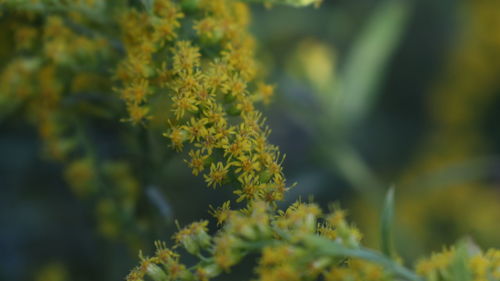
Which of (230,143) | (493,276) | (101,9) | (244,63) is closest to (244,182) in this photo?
(230,143)

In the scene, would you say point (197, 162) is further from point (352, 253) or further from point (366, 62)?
point (366, 62)

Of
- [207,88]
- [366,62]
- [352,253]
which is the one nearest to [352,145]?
[366,62]

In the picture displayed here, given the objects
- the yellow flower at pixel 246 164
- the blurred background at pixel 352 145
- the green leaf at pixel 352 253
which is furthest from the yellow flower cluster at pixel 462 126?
the green leaf at pixel 352 253

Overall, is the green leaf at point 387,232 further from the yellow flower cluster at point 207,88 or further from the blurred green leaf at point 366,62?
the blurred green leaf at point 366,62

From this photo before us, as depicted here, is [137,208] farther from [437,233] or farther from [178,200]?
[437,233]

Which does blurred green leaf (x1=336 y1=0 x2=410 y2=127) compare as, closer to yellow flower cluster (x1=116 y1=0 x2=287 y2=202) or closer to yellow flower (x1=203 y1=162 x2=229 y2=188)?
yellow flower cluster (x1=116 y1=0 x2=287 y2=202)

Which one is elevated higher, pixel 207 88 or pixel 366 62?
pixel 366 62
